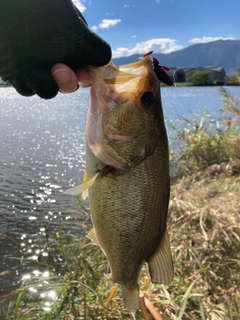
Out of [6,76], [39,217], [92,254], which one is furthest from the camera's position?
[39,217]

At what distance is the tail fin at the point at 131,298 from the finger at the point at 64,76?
129 cm

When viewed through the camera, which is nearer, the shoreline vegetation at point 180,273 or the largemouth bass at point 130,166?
the largemouth bass at point 130,166

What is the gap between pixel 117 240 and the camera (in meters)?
2.12

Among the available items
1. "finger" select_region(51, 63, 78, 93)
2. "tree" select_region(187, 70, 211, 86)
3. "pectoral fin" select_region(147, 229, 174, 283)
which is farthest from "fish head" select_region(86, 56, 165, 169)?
"tree" select_region(187, 70, 211, 86)

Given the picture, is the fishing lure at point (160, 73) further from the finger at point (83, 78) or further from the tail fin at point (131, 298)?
the tail fin at point (131, 298)

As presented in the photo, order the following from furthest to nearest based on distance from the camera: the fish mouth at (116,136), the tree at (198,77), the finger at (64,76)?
the tree at (198,77)
the fish mouth at (116,136)
the finger at (64,76)

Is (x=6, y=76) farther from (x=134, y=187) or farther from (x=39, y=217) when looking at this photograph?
(x=39, y=217)

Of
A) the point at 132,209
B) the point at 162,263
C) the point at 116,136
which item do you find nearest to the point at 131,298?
the point at 162,263

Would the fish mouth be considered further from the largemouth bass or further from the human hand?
the human hand

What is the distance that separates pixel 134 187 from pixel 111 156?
227 millimetres

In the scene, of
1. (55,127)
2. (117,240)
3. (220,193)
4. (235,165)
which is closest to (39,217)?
(220,193)

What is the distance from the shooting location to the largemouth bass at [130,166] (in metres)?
2.03

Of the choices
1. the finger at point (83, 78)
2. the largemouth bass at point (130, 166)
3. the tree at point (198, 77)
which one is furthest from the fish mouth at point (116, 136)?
the tree at point (198, 77)

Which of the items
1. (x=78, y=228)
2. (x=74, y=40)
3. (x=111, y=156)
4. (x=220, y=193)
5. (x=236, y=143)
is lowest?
(x=78, y=228)
